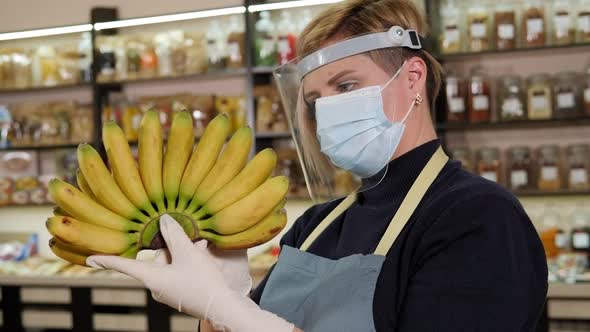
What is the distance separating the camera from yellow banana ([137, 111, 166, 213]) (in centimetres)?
121

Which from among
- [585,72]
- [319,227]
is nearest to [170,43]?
[585,72]

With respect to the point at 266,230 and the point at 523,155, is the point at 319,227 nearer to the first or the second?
the point at 266,230

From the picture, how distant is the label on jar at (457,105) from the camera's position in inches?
151

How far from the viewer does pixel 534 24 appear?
3.73 metres

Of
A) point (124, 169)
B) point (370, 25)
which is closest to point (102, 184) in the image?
point (124, 169)

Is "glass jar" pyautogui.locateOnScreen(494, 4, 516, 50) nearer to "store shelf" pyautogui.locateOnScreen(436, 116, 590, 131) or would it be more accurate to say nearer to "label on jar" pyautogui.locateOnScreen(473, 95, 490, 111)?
"label on jar" pyautogui.locateOnScreen(473, 95, 490, 111)

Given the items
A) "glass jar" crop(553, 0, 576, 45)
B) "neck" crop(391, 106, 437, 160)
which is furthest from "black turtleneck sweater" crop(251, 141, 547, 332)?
"glass jar" crop(553, 0, 576, 45)

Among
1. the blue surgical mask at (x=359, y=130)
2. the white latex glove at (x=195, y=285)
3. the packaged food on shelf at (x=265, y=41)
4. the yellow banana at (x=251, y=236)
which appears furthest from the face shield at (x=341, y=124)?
the packaged food on shelf at (x=265, y=41)

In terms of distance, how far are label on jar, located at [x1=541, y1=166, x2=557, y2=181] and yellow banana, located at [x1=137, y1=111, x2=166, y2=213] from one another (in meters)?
2.91

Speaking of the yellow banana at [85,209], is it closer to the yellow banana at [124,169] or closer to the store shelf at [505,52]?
the yellow banana at [124,169]

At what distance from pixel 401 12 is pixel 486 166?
2.57m

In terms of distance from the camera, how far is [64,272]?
4.09 metres

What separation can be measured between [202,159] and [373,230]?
376 mm

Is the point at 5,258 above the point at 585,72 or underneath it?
underneath
